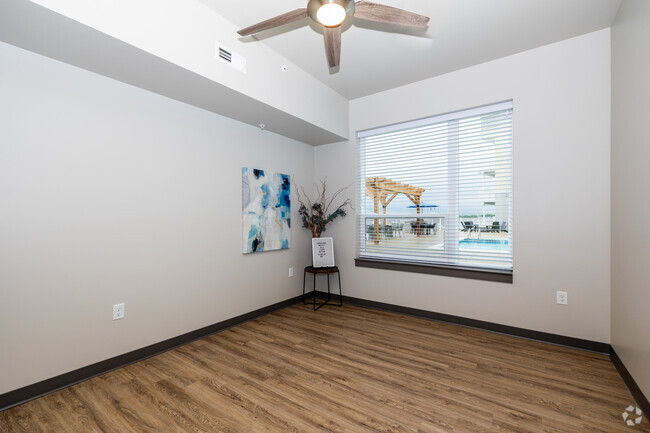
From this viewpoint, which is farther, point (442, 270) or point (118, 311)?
point (442, 270)

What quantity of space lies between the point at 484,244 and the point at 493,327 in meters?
0.86

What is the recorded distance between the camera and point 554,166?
2775mm

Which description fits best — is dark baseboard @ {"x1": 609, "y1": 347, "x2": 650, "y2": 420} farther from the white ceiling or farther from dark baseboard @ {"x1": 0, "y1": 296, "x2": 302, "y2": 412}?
dark baseboard @ {"x1": 0, "y1": 296, "x2": 302, "y2": 412}

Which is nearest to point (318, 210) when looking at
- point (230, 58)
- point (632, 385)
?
point (230, 58)

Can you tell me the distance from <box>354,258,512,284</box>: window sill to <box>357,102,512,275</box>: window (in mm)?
45

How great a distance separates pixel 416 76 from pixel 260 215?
243cm

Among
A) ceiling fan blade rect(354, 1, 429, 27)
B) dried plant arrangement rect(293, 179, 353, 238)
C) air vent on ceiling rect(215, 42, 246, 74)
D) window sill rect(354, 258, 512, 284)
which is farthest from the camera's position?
dried plant arrangement rect(293, 179, 353, 238)

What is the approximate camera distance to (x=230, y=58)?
2.52 metres

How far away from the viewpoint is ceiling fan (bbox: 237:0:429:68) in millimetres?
1725

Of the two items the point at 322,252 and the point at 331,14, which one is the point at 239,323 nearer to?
the point at 322,252

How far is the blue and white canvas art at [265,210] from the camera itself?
349 centimetres

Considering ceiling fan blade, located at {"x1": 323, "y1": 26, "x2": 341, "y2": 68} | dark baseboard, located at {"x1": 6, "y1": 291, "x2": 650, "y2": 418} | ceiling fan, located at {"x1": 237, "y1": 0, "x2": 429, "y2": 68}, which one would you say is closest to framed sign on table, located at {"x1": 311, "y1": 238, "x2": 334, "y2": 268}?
dark baseboard, located at {"x1": 6, "y1": 291, "x2": 650, "y2": 418}

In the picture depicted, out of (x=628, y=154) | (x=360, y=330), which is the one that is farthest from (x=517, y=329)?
(x=628, y=154)

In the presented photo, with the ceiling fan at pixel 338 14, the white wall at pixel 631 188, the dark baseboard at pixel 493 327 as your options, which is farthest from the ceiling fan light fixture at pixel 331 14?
the dark baseboard at pixel 493 327
